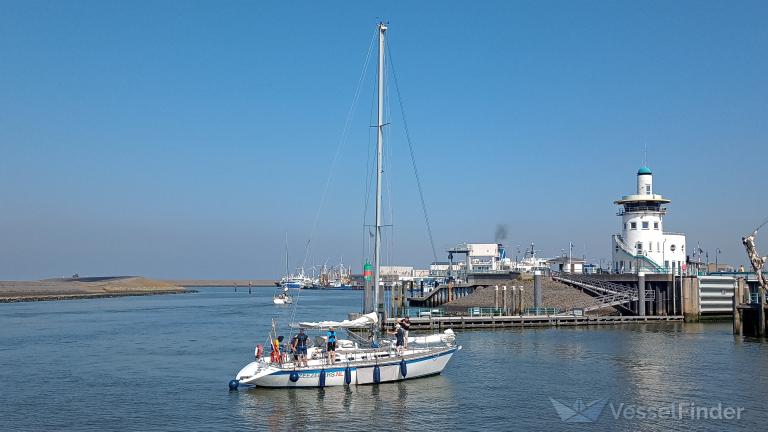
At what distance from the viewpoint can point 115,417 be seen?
111 ft

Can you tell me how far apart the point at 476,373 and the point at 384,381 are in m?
7.66

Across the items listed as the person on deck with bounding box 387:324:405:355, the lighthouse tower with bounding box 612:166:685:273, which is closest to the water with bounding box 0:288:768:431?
the person on deck with bounding box 387:324:405:355

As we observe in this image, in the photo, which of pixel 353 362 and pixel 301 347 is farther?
pixel 353 362

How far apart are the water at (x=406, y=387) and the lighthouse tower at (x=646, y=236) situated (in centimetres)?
3360

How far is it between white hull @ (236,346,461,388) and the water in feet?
1.88

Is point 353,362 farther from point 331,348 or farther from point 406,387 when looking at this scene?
point 406,387

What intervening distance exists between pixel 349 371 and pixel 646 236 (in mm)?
73811

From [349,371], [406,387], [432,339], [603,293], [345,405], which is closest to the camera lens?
[345,405]

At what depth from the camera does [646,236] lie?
336 ft

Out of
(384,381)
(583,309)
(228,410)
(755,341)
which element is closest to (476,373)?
(384,381)

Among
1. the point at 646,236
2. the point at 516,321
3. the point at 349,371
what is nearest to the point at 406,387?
the point at 349,371

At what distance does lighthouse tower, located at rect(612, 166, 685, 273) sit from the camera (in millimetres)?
101625

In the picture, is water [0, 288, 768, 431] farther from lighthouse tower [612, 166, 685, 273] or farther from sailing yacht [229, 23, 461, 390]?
lighthouse tower [612, 166, 685, 273]

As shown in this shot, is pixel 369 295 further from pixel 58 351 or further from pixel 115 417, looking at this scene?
pixel 58 351
